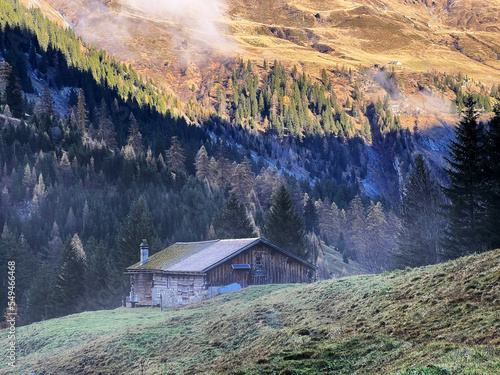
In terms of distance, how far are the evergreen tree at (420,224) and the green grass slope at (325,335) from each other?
67.9 ft

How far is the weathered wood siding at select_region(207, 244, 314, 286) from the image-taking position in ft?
164

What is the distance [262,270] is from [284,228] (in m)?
16.4

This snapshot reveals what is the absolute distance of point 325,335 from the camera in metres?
21.6

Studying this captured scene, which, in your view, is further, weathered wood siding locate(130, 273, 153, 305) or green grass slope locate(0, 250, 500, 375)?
weathered wood siding locate(130, 273, 153, 305)

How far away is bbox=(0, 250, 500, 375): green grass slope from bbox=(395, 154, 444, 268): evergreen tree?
67.9 ft

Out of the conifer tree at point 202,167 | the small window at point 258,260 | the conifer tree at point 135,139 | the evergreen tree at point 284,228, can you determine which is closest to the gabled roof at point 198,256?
the small window at point 258,260

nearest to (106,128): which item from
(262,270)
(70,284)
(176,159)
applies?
(176,159)

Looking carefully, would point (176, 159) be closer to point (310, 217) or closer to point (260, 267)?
point (310, 217)

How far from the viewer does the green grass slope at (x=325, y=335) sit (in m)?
16.0

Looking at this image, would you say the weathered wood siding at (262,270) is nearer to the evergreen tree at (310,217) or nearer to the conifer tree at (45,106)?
the evergreen tree at (310,217)

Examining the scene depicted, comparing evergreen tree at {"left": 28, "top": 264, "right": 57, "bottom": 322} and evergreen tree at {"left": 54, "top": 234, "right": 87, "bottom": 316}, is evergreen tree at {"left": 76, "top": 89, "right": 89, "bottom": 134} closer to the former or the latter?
evergreen tree at {"left": 28, "top": 264, "right": 57, "bottom": 322}

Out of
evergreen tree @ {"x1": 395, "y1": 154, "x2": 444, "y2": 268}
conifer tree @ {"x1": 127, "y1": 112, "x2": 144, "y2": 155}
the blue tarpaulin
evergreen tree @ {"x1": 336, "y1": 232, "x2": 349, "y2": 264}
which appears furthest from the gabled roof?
conifer tree @ {"x1": 127, "y1": 112, "x2": 144, "y2": 155}

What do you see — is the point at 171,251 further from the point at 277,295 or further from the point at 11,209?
the point at 11,209

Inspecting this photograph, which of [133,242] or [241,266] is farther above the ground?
[133,242]
